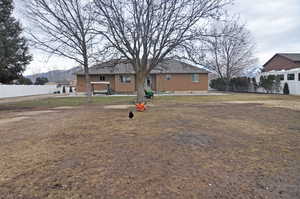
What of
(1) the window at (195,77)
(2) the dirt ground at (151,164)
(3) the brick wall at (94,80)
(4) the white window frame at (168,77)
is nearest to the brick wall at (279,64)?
(1) the window at (195,77)

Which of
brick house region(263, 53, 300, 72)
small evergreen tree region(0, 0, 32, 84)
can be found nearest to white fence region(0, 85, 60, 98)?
small evergreen tree region(0, 0, 32, 84)

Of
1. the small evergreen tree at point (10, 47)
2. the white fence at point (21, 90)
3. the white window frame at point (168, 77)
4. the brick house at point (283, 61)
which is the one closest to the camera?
the small evergreen tree at point (10, 47)

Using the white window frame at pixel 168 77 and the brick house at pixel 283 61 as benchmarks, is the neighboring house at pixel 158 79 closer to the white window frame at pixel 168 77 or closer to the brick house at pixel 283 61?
the white window frame at pixel 168 77

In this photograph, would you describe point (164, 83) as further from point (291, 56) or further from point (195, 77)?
point (291, 56)

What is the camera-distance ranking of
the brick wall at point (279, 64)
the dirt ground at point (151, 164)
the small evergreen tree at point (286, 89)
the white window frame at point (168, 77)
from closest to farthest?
the dirt ground at point (151, 164) → the small evergreen tree at point (286, 89) → the white window frame at point (168, 77) → the brick wall at point (279, 64)

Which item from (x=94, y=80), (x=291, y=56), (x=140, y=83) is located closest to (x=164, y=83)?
(x=94, y=80)

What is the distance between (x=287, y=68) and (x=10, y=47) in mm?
38220

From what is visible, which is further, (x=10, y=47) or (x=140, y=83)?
(x=140, y=83)

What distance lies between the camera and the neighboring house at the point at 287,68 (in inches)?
920

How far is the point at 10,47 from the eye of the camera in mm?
12023

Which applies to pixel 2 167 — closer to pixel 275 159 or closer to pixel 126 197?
pixel 126 197

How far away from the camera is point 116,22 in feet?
39.4

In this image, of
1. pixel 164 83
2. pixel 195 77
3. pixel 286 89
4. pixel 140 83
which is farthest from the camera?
pixel 195 77

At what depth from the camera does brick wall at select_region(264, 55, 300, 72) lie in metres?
32.6
